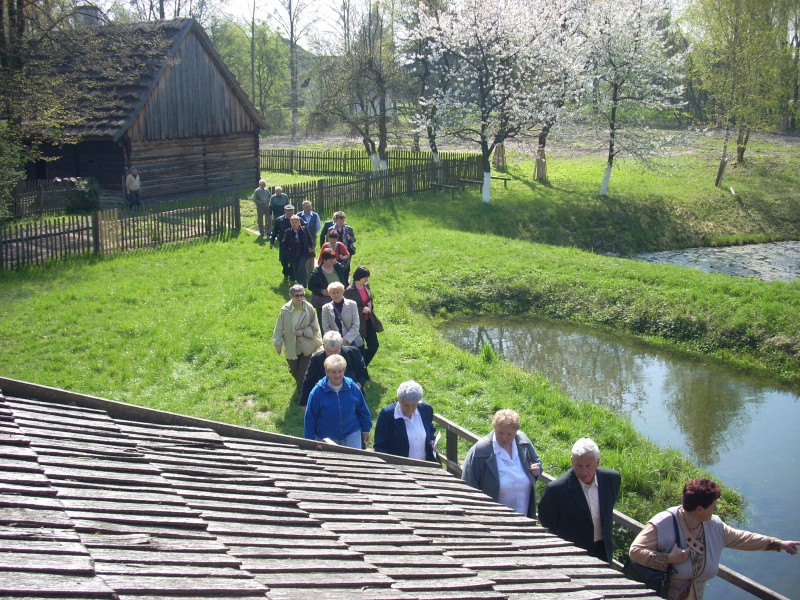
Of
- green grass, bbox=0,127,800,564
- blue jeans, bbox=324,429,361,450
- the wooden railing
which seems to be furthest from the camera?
green grass, bbox=0,127,800,564

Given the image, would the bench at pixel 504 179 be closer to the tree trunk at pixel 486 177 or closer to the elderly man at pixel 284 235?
the tree trunk at pixel 486 177

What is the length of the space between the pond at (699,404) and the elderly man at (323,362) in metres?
4.45

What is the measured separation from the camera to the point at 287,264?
1616 centimetres

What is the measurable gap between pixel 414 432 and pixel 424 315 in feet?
32.1

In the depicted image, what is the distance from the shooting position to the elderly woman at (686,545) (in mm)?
5488

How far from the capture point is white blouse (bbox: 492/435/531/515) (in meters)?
6.46

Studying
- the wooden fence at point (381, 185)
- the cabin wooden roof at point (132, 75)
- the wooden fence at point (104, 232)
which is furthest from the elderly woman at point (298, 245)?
the cabin wooden roof at point (132, 75)

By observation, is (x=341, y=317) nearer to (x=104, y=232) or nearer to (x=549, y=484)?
(x=549, y=484)

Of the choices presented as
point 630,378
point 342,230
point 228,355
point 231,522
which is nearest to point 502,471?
point 231,522

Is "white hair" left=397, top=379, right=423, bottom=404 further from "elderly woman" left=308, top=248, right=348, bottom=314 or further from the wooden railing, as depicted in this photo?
"elderly woman" left=308, top=248, right=348, bottom=314

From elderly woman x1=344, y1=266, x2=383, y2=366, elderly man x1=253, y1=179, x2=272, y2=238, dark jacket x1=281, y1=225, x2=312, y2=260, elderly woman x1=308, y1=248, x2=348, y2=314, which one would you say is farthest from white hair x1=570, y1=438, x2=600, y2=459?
elderly man x1=253, y1=179, x2=272, y2=238

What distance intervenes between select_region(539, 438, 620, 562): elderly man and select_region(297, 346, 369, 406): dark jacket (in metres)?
2.93

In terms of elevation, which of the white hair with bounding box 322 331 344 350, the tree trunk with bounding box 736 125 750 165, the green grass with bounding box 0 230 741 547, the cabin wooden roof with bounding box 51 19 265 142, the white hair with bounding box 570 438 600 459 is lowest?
the green grass with bounding box 0 230 741 547

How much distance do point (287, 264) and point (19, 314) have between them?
4985 millimetres
